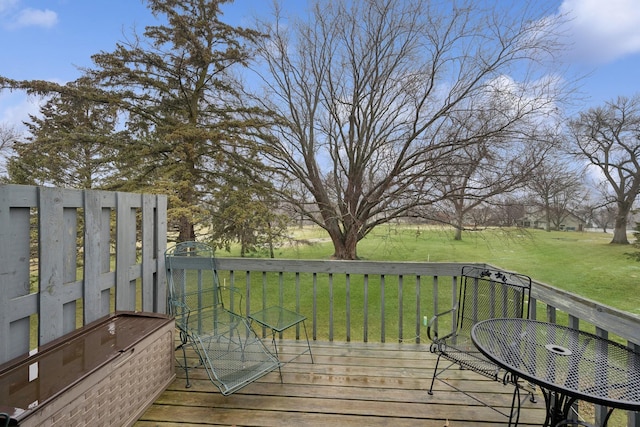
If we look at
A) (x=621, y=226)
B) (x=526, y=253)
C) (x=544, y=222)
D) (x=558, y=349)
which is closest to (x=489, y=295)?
(x=558, y=349)

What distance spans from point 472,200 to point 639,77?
5186mm

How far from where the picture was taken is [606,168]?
993 centimetres

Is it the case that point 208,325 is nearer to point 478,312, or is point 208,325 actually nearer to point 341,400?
point 341,400

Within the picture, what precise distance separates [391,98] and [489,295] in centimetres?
640

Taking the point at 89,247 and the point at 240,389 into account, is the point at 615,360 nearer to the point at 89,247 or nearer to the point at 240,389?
the point at 240,389

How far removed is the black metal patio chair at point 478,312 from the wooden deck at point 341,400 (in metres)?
0.11

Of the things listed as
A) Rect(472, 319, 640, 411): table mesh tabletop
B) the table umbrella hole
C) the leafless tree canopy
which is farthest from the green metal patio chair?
the leafless tree canopy

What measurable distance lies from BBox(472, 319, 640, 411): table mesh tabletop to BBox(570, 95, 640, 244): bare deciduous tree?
9.00 meters

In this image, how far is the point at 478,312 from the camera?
2600 mm

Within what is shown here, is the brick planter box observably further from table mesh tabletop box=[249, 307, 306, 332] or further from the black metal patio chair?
the black metal patio chair

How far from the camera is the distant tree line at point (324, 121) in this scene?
6570 millimetres

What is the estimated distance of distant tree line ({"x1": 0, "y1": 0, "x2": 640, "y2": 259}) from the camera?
21.6 ft

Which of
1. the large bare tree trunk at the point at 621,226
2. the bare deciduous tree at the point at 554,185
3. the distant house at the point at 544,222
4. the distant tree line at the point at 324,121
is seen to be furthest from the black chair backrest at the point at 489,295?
the large bare tree trunk at the point at 621,226

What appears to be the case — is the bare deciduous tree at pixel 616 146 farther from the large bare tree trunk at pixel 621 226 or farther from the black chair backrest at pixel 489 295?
the black chair backrest at pixel 489 295
